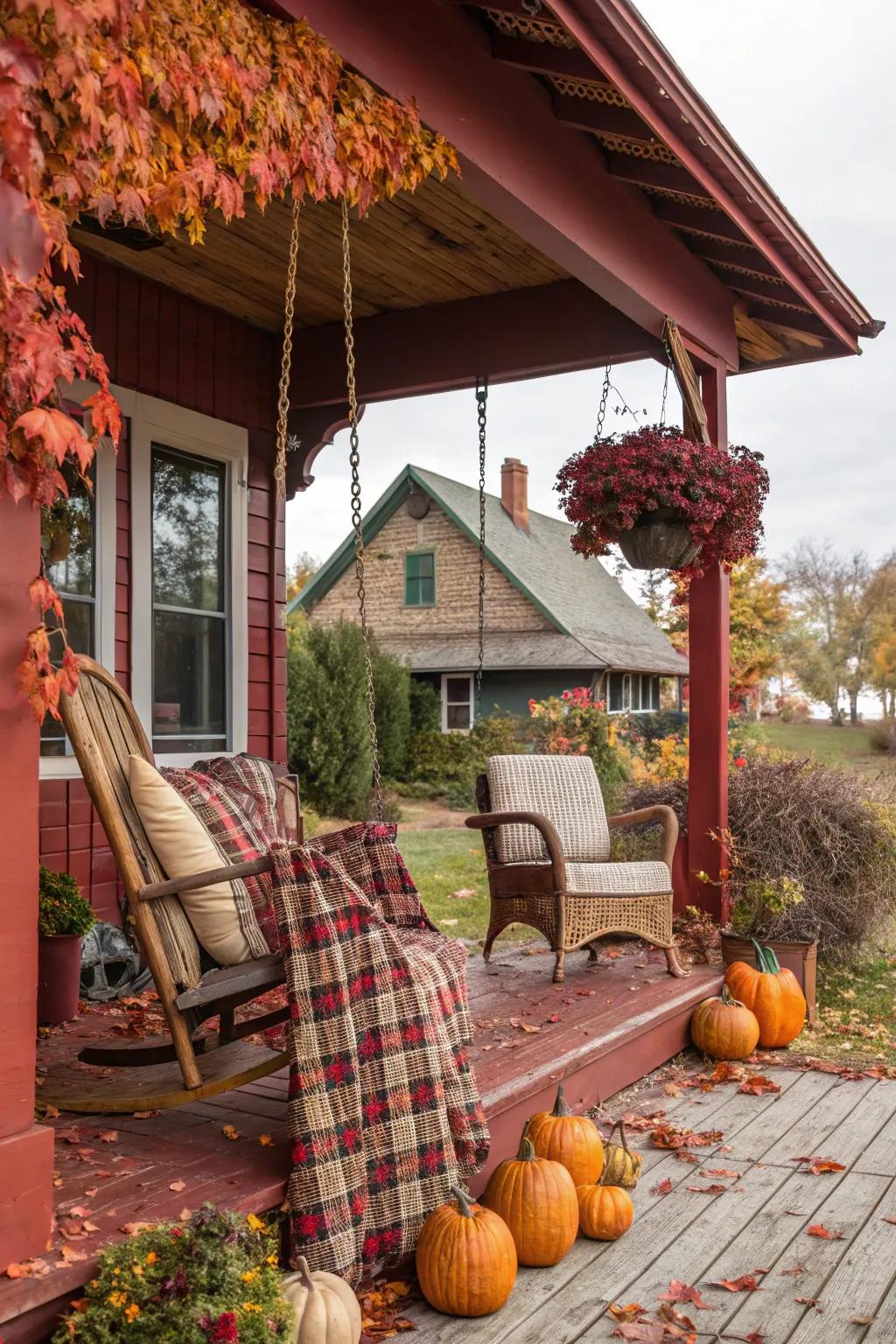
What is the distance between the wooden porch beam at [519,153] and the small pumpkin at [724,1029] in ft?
9.05

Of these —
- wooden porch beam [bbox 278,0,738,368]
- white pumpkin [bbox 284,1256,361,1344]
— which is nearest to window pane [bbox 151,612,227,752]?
wooden porch beam [bbox 278,0,738,368]

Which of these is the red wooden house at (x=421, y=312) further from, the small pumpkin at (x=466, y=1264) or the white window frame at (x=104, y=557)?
the small pumpkin at (x=466, y=1264)

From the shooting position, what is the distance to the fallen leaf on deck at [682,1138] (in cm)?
354

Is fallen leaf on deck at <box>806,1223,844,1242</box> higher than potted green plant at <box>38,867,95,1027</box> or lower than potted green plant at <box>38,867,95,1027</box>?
lower

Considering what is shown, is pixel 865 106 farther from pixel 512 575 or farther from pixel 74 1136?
pixel 74 1136

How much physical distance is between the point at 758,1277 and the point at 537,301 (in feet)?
13.4

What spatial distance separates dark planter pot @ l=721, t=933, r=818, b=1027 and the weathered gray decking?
1.12m

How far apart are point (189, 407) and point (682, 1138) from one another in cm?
372

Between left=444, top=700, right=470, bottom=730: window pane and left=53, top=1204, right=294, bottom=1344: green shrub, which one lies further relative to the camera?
left=444, top=700, right=470, bottom=730: window pane

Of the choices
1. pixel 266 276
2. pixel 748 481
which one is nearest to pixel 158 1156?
pixel 748 481

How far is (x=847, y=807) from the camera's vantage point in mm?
5629

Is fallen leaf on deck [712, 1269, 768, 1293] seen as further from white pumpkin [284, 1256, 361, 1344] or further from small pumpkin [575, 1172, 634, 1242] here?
white pumpkin [284, 1256, 361, 1344]

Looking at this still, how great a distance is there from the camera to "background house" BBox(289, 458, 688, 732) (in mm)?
18047

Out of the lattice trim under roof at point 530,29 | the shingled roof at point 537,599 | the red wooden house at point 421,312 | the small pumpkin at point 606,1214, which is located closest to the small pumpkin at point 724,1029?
the red wooden house at point 421,312
